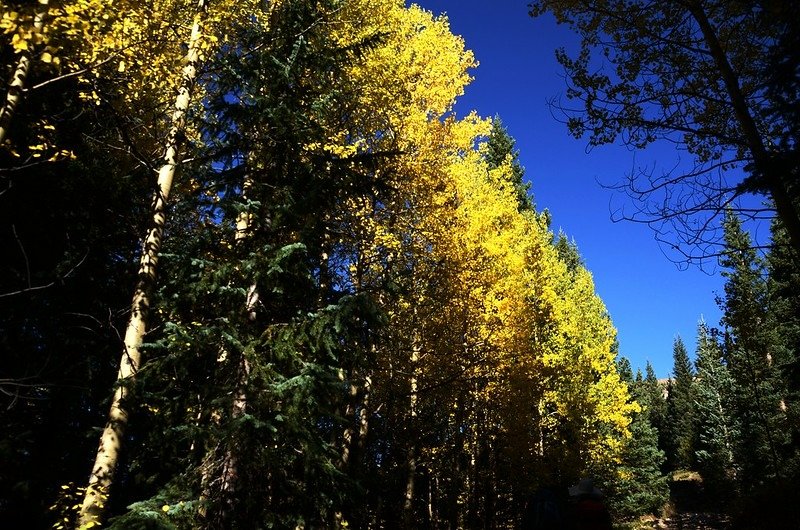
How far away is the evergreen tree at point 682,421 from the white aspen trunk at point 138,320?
54.9 m

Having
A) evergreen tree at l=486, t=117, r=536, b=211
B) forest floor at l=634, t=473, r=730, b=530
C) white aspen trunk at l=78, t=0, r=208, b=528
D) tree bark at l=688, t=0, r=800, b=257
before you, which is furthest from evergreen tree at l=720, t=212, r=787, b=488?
white aspen trunk at l=78, t=0, r=208, b=528

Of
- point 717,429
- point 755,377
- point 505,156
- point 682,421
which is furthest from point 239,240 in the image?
point 682,421

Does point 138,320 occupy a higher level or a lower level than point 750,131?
lower

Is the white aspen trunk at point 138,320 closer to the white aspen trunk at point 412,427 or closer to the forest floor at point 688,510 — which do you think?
the white aspen trunk at point 412,427

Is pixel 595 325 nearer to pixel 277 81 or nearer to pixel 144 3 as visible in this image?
pixel 277 81

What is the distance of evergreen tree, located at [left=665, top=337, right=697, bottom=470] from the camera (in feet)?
158

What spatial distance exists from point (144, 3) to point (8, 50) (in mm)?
1945

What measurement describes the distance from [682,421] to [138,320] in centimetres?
6354

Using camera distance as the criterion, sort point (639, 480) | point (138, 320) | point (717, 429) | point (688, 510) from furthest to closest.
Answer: point (688, 510)
point (717, 429)
point (639, 480)
point (138, 320)

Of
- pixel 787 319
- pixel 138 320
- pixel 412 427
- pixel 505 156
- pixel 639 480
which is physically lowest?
pixel 639 480

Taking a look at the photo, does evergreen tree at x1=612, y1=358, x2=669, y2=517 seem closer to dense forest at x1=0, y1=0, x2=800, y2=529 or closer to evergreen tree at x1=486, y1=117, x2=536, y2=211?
evergreen tree at x1=486, y1=117, x2=536, y2=211

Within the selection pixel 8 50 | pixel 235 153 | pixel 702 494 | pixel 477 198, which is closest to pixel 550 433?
pixel 477 198

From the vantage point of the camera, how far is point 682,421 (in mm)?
51656

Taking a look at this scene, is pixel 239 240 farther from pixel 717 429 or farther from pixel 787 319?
pixel 717 429
